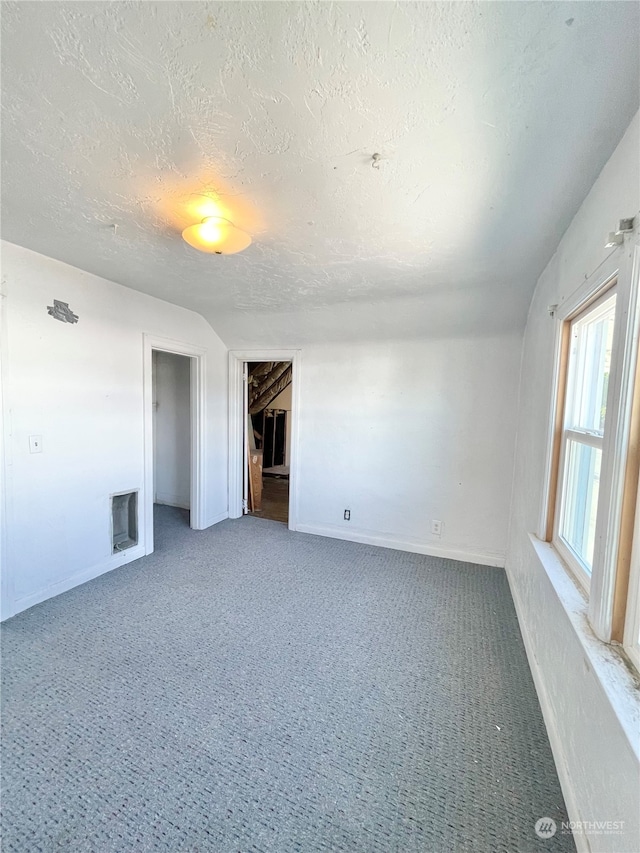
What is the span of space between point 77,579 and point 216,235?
106 inches

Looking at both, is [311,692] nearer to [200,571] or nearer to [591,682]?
[591,682]

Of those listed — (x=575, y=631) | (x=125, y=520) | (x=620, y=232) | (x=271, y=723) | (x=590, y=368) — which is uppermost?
(x=620, y=232)

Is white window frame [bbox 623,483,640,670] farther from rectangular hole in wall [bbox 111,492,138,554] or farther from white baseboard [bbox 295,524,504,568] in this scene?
rectangular hole in wall [bbox 111,492,138,554]

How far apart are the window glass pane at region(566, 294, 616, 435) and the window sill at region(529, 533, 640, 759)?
70 centimetres

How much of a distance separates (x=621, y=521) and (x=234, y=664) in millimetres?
1924

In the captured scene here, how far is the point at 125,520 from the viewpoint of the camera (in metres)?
3.13

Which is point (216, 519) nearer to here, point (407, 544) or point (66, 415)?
point (66, 415)

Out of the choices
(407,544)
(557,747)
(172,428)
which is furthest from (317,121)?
(172,428)

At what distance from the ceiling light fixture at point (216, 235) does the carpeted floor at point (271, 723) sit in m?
2.19

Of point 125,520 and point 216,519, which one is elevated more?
point 125,520

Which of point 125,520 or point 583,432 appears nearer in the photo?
point 583,432

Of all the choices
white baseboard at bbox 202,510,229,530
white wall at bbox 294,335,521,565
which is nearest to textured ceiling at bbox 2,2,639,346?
white wall at bbox 294,335,521,565

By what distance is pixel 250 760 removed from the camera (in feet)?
4.55

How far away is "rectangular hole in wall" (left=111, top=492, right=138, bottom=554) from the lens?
9.96 feet
